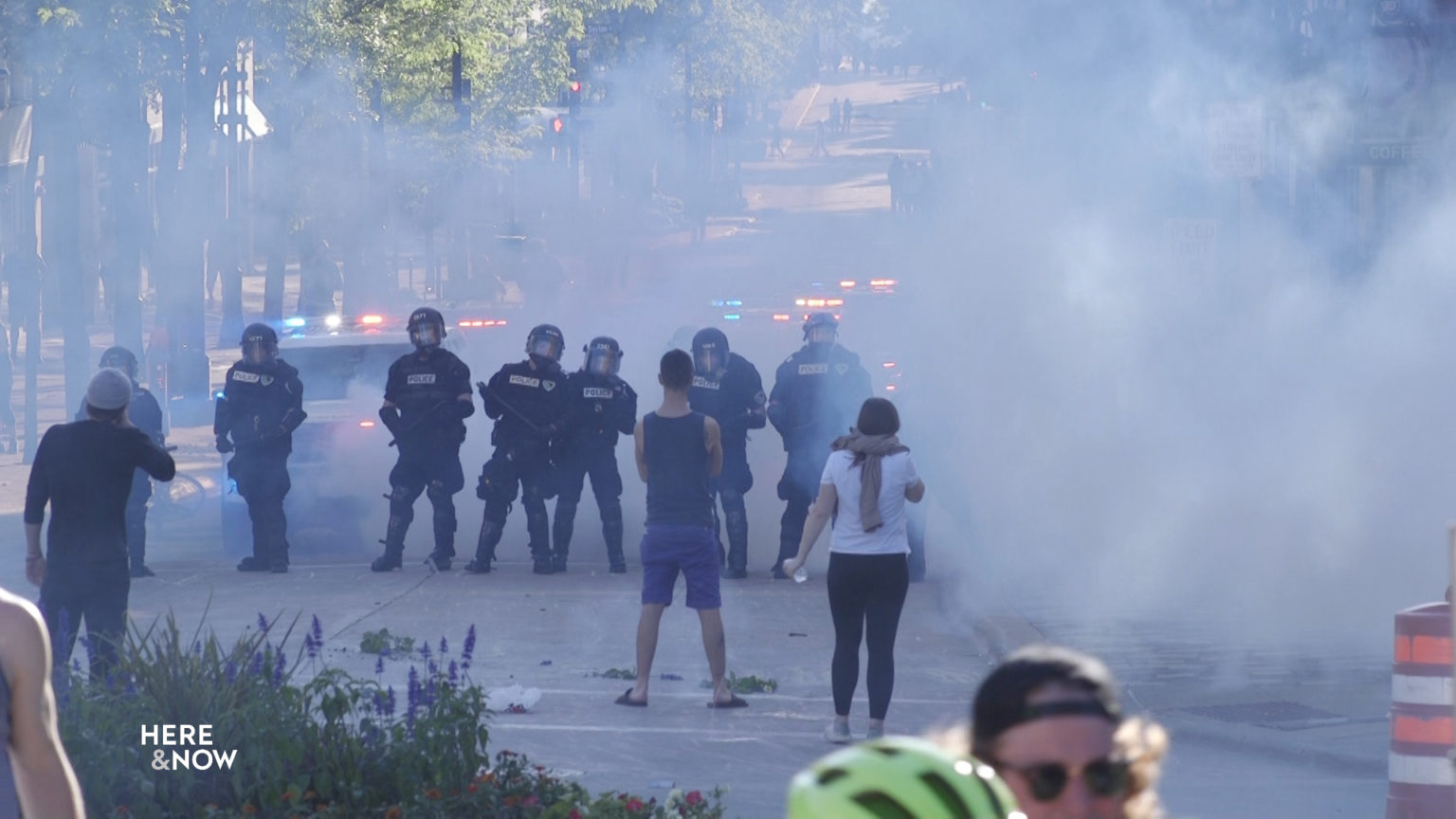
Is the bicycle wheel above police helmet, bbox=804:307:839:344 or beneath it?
beneath

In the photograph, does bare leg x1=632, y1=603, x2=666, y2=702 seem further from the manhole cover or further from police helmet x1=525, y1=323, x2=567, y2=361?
police helmet x1=525, y1=323, x2=567, y2=361

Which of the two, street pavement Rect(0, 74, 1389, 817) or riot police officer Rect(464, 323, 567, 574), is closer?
street pavement Rect(0, 74, 1389, 817)

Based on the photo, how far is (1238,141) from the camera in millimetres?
14000

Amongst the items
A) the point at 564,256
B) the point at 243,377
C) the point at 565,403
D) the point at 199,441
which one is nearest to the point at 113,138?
the point at 199,441

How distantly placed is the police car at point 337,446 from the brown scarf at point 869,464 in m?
5.64

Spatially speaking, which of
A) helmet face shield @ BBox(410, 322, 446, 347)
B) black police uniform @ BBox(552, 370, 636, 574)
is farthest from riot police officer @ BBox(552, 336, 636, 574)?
helmet face shield @ BBox(410, 322, 446, 347)

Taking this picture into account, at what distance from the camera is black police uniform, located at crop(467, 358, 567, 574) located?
40.3 feet

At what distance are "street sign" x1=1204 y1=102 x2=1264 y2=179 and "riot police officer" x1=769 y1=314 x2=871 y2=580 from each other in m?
3.58

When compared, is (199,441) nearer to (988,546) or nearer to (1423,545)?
(988,546)

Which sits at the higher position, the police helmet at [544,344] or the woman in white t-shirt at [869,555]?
the police helmet at [544,344]

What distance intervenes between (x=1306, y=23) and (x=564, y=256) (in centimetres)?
2248

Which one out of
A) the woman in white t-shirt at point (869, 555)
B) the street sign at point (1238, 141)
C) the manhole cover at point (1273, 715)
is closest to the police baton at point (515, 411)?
the woman in white t-shirt at point (869, 555)

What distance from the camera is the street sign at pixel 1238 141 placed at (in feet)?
45.6

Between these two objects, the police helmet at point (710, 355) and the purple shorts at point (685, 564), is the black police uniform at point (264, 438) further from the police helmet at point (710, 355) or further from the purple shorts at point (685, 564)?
the purple shorts at point (685, 564)
